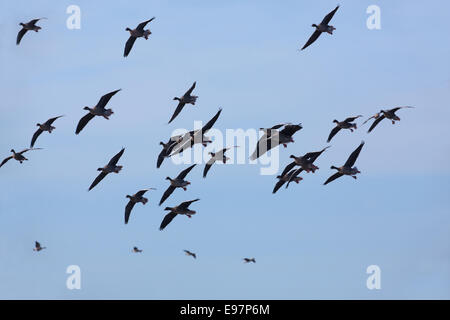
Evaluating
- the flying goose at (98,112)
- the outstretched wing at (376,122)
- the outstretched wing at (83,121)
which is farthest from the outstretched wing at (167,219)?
the outstretched wing at (376,122)

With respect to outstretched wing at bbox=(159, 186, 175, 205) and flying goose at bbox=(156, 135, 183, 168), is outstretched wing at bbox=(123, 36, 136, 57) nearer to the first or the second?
flying goose at bbox=(156, 135, 183, 168)

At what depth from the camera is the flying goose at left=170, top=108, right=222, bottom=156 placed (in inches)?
2260

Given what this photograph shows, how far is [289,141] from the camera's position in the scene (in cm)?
5650

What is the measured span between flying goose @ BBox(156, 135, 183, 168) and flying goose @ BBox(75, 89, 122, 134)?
607cm

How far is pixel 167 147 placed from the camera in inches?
2484

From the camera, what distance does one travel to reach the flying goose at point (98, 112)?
55812 mm

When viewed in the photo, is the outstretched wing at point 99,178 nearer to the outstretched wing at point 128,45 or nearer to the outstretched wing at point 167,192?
the outstretched wing at point 167,192

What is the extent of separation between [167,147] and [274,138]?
29.8ft

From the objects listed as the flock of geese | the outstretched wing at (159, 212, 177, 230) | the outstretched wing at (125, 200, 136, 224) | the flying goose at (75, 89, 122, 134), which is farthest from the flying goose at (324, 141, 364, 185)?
the flying goose at (75, 89, 122, 134)

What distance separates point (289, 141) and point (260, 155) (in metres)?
2.19

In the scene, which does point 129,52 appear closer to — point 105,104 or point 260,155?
point 105,104
